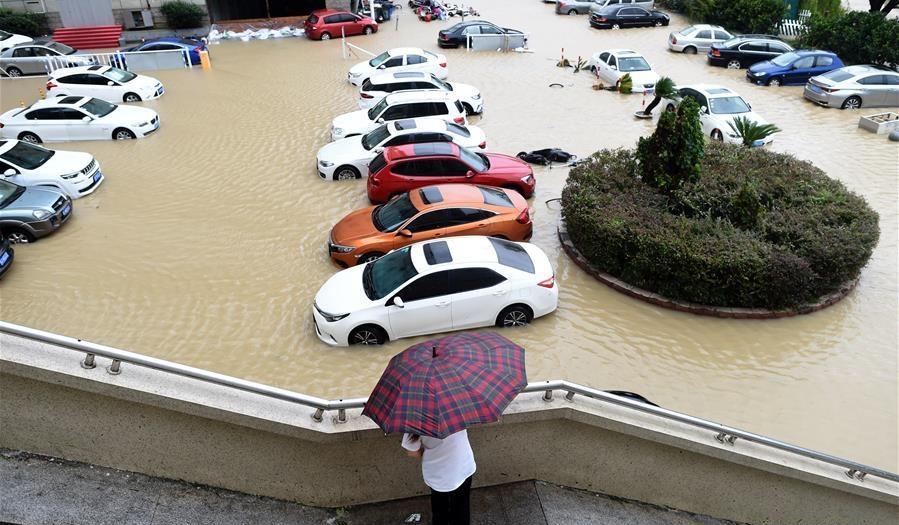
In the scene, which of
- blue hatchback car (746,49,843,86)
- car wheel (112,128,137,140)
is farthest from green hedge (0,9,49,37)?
blue hatchback car (746,49,843,86)

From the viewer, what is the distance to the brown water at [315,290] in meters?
8.84

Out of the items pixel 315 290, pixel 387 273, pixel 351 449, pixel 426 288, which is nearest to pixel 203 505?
pixel 351 449

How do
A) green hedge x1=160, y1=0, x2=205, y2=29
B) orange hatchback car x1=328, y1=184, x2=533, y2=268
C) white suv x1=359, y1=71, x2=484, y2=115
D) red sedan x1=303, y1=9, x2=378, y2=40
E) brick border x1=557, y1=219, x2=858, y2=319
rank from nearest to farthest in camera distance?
brick border x1=557, y1=219, x2=858, y2=319, orange hatchback car x1=328, y1=184, x2=533, y2=268, white suv x1=359, y1=71, x2=484, y2=115, red sedan x1=303, y1=9, x2=378, y2=40, green hedge x1=160, y1=0, x2=205, y2=29

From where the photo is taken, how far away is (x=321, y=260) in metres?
11.7

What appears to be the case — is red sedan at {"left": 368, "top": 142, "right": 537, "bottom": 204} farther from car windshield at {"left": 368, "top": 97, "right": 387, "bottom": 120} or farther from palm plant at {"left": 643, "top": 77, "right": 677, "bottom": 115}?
palm plant at {"left": 643, "top": 77, "right": 677, "bottom": 115}

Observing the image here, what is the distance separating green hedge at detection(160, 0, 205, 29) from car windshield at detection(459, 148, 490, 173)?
22642 mm

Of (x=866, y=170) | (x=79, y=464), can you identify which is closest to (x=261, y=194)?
(x=79, y=464)

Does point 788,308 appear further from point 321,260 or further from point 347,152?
point 347,152

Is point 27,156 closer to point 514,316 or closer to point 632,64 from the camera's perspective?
point 514,316

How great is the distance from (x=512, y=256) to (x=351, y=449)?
15.8 feet

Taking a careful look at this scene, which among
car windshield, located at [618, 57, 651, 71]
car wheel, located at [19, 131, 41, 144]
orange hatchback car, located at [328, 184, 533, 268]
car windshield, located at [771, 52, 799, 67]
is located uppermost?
car windshield, located at [771, 52, 799, 67]

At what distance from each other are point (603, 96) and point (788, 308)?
42.4 ft

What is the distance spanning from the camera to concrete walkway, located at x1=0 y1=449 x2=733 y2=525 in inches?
218

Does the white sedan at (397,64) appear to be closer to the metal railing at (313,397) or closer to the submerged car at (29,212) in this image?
the submerged car at (29,212)
